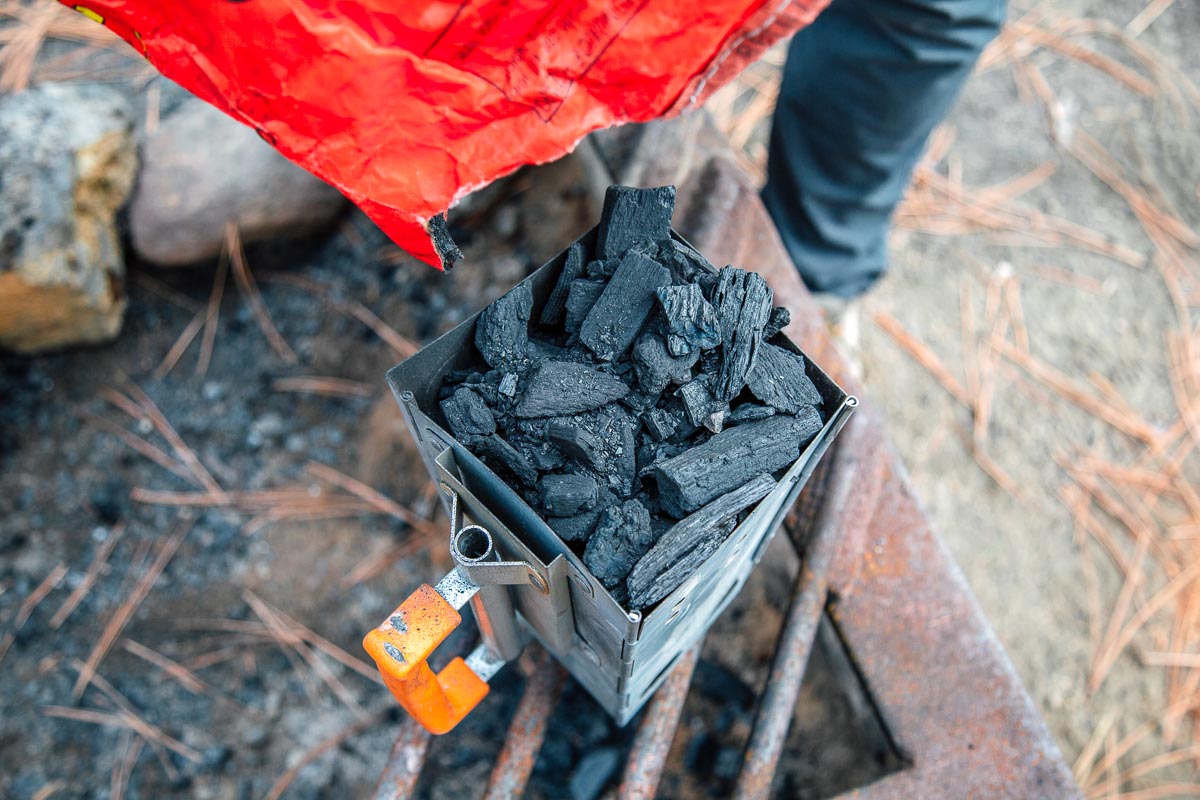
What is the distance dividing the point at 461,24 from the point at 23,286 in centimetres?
145

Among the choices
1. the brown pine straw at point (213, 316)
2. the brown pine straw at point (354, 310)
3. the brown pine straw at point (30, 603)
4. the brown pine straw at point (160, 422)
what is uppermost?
the brown pine straw at point (354, 310)

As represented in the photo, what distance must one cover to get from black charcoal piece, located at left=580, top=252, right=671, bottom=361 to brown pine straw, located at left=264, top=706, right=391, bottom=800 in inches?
48.0

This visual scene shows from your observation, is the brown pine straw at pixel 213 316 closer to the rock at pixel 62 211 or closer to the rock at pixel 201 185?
the rock at pixel 201 185

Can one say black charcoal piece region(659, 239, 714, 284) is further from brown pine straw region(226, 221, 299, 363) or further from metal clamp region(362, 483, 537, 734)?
brown pine straw region(226, 221, 299, 363)

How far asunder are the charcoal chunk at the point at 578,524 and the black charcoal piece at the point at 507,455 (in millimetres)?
61

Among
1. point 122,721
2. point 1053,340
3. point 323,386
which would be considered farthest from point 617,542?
point 1053,340

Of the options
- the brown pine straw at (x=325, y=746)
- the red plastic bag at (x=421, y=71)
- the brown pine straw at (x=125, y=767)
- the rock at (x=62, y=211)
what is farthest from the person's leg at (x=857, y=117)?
the brown pine straw at (x=125, y=767)

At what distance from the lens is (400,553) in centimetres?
197

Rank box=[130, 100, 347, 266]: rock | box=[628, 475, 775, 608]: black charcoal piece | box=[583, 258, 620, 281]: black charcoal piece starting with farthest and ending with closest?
box=[130, 100, 347, 266]: rock, box=[583, 258, 620, 281]: black charcoal piece, box=[628, 475, 775, 608]: black charcoal piece

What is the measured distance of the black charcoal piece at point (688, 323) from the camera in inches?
39.7

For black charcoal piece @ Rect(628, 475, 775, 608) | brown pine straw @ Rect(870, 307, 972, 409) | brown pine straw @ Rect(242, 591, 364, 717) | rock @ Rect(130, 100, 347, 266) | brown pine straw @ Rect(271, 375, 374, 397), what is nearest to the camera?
black charcoal piece @ Rect(628, 475, 775, 608)

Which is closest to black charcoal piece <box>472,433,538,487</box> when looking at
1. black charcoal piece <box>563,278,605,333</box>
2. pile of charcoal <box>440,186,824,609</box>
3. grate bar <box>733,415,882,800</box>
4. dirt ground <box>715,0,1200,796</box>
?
pile of charcoal <box>440,186,824,609</box>

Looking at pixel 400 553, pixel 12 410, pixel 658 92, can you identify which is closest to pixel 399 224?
pixel 658 92

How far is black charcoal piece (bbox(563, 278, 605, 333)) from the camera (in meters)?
1.08
